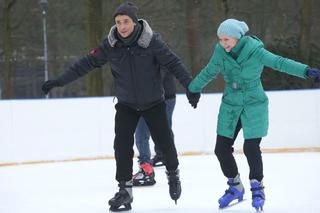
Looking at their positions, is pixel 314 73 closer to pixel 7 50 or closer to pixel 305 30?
pixel 305 30

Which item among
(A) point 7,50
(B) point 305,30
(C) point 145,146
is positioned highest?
(B) point 305,30

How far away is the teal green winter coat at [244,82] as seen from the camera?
4.18 m

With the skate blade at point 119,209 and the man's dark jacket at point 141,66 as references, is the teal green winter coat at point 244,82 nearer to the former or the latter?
the man's dark jacket at point 141,66

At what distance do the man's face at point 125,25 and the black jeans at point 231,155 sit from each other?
877 millimetres

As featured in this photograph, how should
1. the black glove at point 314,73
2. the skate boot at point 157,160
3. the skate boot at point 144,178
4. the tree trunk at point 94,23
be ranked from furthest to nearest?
the tree trunk at point 94,23
the skate boot at point 157,160
the skate boot at point 144,178
the black glove at point 314,73

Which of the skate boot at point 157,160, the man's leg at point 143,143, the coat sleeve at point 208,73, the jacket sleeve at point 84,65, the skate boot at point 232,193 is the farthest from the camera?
the skate boot at point 157,160

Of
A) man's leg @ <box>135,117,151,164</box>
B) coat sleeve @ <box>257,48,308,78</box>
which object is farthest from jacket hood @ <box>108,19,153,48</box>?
man's leg @ <box>135,117,151,164</box>

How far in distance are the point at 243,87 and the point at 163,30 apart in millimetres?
12584

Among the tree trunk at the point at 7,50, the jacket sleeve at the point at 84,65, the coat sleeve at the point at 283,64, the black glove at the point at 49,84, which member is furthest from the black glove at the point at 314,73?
the tree trunk at the point at 7,50

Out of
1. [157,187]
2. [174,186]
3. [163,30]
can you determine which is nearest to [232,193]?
[174,186]

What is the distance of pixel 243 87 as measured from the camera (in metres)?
4.21

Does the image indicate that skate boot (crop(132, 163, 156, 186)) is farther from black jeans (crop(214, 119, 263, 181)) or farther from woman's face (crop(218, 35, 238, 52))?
woman's face (crop(218, 35, 238, 52))

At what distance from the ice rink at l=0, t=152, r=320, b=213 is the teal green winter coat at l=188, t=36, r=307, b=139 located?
1.80 feet

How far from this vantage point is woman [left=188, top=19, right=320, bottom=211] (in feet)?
13.7
